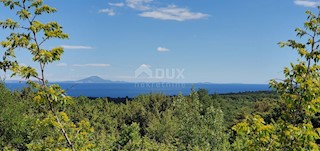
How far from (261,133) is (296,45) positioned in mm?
1472

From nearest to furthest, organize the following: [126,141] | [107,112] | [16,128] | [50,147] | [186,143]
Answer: [50,147]
[16,128]
[126,141]
[186,143]
[107,112]

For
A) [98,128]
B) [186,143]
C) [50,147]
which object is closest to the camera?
[50,147]

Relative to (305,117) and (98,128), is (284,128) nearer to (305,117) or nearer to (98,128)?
(305,117)

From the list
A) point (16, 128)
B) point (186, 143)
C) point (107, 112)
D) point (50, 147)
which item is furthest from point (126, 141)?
point (107, 112)

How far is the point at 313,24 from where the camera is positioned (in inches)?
198

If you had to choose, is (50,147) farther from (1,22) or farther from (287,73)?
(287,73)

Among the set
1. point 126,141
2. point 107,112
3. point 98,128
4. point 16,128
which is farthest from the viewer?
point 107,112

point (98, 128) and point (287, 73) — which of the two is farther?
point (98, 128)

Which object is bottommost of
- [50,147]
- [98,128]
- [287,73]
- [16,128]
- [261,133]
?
[98,128]

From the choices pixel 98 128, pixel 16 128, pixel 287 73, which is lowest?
pixel 98 128

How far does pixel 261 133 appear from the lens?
4793 mm

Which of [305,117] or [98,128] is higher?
[305,117]

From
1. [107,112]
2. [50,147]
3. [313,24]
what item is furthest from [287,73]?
[107,112]

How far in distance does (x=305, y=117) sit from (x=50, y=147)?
410cm
